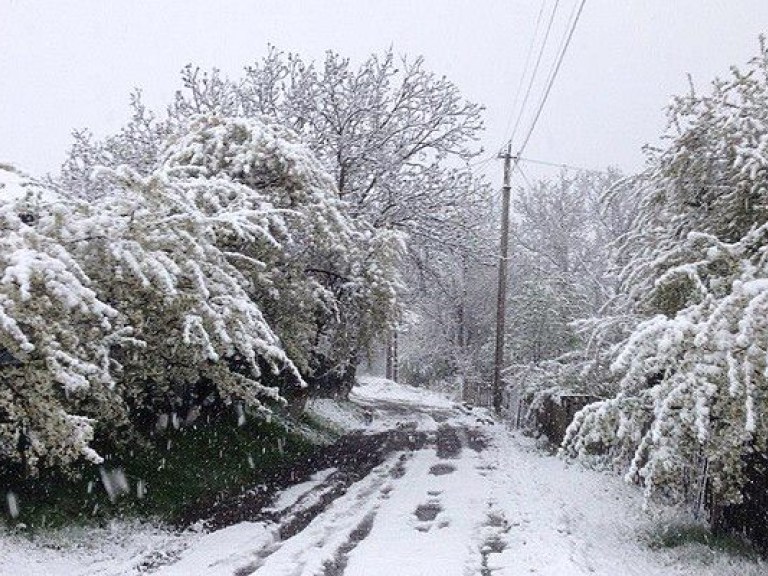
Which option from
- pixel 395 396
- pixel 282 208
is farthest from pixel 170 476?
pixel 395 396

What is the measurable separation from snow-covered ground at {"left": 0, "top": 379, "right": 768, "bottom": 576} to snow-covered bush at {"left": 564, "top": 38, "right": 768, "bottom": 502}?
1.01m

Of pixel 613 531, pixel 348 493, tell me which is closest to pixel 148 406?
pixel 348 493

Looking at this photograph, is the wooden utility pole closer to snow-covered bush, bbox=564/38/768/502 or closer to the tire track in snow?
snow-covered bush, bbox=564/38/768/502

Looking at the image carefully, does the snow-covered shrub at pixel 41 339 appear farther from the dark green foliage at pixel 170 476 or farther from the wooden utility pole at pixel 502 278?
the wooden utility pole at pixel 502 278

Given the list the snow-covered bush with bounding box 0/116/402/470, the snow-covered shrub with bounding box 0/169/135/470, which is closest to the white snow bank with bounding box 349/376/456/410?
the snow-covered bush with bounding box 0/116/402/470

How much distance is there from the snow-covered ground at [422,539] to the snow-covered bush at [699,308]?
1010 millimetres

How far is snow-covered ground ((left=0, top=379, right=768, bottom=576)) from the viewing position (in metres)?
7.64

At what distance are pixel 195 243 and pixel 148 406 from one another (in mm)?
4110

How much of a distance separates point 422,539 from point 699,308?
4.12m

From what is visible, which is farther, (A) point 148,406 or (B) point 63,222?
(A) point 148,406

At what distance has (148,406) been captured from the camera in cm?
1198

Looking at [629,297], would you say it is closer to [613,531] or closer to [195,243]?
[613,531]

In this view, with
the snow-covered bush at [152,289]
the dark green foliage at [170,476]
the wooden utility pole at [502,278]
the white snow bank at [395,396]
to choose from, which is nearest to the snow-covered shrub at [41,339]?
the snow-covered bush at [152,289]

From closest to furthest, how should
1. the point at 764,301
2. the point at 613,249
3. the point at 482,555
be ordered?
the point at 764,301, the point at 482,555, the point at 613,249
